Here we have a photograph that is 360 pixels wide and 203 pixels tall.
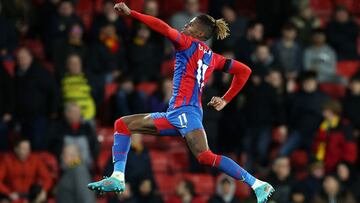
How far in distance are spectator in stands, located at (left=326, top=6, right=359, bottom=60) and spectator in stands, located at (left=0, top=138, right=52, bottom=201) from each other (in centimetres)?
649

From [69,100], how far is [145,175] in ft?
6.22

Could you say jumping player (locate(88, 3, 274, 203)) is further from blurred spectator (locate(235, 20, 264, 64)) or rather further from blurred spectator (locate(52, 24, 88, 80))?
blurred spectator (locate(235, 20, 264, 64))

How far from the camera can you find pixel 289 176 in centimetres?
1969

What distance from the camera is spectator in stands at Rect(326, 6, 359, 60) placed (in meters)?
22.7

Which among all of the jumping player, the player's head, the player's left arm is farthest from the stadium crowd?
the player's head

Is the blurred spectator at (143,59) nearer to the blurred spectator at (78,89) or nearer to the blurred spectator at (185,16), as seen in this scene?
the blurred spectator at (185,16)

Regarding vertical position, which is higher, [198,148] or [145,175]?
[198,148]

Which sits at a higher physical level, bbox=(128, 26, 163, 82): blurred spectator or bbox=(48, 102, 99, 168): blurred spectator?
bbox=(128, 26, 163, 82): blurred spectator

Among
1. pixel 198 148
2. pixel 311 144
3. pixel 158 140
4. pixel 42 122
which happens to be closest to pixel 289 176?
pixel 311 144

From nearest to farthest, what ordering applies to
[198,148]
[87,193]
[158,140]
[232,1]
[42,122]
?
[198,148] < [87,193] < [42,122] < [158,140] < [232,1]

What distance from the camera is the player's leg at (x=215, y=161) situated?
13.8 meters

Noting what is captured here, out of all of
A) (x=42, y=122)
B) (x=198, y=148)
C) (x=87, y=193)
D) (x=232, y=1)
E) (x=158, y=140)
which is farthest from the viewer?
(x=232, y=1)

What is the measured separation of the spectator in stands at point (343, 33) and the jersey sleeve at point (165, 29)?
9308 mm

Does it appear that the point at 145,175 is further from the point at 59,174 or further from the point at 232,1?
the point at 232,1
